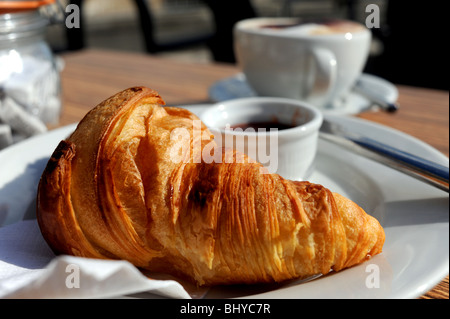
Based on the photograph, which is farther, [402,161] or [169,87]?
[169,87]

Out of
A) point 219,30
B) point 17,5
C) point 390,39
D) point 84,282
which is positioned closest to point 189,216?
point 84,282

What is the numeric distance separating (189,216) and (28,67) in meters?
0.94

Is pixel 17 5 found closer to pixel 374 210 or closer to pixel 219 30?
pixel 374 210

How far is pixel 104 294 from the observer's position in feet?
1.69

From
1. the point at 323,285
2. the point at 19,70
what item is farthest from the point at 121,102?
the point at 19,70

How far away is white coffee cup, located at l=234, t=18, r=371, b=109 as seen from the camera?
53.6 inches

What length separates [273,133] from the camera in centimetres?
91

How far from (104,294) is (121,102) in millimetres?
320

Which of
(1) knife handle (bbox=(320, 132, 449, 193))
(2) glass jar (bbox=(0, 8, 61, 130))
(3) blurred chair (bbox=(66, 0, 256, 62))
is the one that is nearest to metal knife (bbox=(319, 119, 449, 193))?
(1) knife handle (bbox=(320, 132, 449, 193))

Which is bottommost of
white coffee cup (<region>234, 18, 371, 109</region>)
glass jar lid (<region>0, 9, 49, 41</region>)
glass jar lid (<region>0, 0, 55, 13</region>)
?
white coffee cup (<region>234, 18, 371, 109</region>)

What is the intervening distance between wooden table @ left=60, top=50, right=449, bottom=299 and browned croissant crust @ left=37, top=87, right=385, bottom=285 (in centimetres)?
69

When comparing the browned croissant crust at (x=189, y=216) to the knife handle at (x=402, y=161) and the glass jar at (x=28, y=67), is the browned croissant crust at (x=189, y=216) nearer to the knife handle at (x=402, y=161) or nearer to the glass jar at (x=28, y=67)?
the knife handle at (x=402, y=161)

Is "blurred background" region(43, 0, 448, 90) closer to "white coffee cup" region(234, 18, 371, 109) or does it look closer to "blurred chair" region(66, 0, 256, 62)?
"blurred chair" region(66, 0, 256, 62)
